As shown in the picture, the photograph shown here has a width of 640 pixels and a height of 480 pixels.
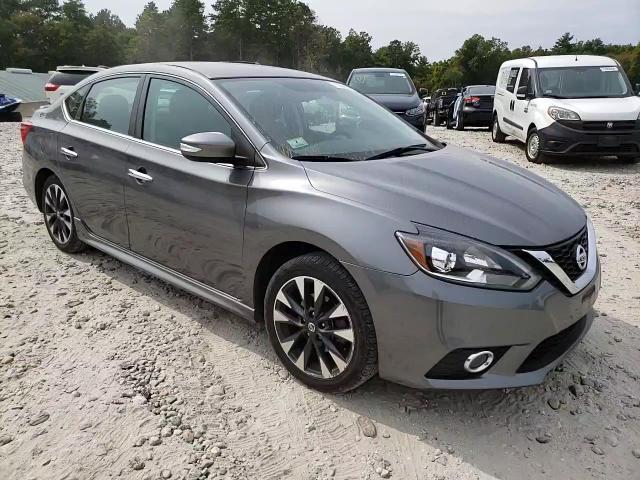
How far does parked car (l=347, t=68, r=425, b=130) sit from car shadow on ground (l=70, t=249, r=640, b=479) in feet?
25.7

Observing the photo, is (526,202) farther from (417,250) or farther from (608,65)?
(608,65)

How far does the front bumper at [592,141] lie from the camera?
8.49 meters

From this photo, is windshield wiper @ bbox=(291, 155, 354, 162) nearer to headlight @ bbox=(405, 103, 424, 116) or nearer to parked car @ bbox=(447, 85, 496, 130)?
headlight @ bbox=(405, 103, 424, 116)

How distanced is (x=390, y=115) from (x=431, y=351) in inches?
81.3

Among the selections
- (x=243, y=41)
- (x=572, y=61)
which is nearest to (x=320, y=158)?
(x=572, y=61)

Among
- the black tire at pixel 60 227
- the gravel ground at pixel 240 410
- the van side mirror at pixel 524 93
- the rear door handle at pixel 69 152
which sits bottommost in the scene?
the gravel ground at pixel 240 410

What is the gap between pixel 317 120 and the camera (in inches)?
125

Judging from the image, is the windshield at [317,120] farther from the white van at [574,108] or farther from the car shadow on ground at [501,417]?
the white van at [574,108]

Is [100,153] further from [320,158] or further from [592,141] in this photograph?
[592,141]

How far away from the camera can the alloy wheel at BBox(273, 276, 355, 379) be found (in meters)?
2.47

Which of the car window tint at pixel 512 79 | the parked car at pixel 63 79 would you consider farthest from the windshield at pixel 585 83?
the parked car at pixel 63 79

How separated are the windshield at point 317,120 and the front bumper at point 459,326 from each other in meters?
0.90

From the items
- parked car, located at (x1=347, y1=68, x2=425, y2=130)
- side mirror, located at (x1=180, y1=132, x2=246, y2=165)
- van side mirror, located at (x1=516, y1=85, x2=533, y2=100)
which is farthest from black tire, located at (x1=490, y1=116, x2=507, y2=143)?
side mirror, located at (x1=180, y1=132, x2=246, y2=165)

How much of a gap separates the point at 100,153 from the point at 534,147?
7.82 metres
